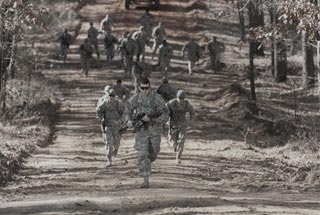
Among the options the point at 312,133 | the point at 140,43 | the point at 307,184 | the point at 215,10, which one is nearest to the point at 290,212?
the point at 307,184

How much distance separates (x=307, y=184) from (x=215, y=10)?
38192mm

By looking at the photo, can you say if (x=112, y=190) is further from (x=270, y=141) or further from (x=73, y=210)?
(x=270, y=141)

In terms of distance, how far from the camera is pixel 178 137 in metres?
17.6

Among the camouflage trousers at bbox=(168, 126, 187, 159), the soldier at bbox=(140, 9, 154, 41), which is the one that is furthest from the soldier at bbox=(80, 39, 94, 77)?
the camouflage trousers at bbox=(168, 126, 187, 159)

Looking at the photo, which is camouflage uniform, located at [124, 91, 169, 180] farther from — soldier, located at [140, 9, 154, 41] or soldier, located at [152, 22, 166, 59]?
soldier, located at [140, 9, 154, 41]

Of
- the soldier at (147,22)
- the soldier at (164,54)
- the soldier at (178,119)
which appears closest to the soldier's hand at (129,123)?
the soldier at (178,119)

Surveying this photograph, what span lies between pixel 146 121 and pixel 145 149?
497mm

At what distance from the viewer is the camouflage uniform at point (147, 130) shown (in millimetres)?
13258

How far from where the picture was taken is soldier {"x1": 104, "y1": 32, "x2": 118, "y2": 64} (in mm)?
34369

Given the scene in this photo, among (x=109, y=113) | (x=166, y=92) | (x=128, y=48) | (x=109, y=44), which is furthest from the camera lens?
(x=109, y=44)

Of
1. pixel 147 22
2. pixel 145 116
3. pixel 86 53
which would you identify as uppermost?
pixel 147 22

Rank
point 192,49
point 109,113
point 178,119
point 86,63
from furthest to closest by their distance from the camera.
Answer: point 86,63 → point 192,49 → point 178,119 → point 109,113

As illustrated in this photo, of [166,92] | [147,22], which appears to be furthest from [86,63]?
[166,92]

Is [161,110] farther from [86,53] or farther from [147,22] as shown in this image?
[147,22]
